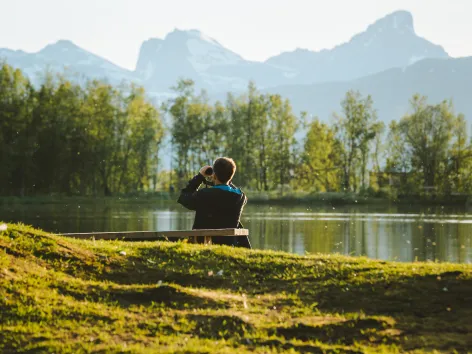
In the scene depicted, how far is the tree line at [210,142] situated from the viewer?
80062mm

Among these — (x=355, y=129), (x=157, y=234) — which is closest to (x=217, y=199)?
(x=157, y=234)

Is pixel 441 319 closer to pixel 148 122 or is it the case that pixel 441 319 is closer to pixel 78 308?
pixel 78 308

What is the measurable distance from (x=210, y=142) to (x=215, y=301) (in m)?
86.8

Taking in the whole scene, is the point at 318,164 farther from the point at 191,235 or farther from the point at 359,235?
the point at 191,235

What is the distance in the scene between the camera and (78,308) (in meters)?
8.52

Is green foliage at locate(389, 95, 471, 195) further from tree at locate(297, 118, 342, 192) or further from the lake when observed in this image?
the lake

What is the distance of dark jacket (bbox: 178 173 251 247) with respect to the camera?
39.2ft

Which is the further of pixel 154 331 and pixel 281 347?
pixel 154 331

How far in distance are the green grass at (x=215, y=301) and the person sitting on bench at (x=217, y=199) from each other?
72 centimetres

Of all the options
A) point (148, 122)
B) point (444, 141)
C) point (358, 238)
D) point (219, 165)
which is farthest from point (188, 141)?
point (219, 165)

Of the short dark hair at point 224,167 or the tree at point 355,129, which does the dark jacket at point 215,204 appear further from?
the tree at point 355,129

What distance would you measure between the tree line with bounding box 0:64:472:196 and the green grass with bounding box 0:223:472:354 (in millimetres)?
67734

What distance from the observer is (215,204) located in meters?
12.3

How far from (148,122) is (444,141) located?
35.9 m
